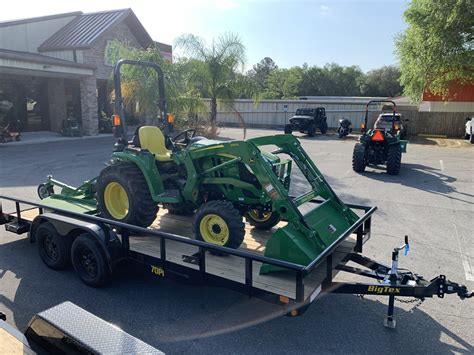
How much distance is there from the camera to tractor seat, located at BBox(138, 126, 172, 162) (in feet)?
18.4

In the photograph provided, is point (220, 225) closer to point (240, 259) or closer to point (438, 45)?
point (240, 259)

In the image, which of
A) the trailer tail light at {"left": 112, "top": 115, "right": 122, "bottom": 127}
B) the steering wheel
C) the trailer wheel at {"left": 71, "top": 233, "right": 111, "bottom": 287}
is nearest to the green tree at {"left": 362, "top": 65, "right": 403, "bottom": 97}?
the steering wheel

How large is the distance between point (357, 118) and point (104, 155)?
19515 mm

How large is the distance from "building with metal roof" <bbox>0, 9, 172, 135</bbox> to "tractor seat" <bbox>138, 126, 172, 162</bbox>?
16.0m

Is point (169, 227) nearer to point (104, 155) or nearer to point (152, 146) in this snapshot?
point (152, 146)

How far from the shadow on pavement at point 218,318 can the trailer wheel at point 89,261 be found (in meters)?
0.14

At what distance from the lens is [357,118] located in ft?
94.7

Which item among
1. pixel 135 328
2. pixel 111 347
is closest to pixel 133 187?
pixel 135 328

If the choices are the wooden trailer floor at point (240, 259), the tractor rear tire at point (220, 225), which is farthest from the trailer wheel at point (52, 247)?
the tractor rear tire at point (220, 225)

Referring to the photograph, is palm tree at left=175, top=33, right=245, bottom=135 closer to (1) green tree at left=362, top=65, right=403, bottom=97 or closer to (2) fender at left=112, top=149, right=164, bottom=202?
(2) fender at left=112, top=149, right=164, bottom=202

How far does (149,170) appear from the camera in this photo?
16.9ft

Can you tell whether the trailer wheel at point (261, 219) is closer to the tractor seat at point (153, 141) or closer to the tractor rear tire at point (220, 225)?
the tractor rear tire at point (220, 225)

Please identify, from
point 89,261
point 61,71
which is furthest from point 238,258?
point 61,71

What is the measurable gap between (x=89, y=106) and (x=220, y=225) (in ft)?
65.4
